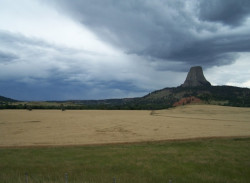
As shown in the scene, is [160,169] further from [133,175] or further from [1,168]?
[1,168]

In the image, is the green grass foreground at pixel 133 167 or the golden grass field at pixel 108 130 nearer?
the green grass foreground at pixel 133 167

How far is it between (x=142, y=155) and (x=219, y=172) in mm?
6943

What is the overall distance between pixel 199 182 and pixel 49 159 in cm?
1174

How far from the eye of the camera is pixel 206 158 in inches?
669

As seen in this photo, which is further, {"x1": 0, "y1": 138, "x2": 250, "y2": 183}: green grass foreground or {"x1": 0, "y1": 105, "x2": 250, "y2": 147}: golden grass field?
{"x1": 0, "y1": 105, "x2": 250, "y2": 147}: golden grass field

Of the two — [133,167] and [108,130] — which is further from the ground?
[133,167]

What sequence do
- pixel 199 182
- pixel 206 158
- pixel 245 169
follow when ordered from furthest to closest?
pixel 206 158 < pixel 245 169 < pixel 199 182

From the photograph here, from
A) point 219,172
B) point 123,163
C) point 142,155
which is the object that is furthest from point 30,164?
point 219,172

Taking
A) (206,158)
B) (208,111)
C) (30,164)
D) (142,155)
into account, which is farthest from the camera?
(208,111)

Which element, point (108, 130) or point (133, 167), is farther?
point (108, 130)

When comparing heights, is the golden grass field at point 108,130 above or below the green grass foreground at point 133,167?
below

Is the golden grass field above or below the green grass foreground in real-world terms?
below

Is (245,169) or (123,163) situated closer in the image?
(245,169)

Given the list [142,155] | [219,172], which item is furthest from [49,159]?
[219,172]
